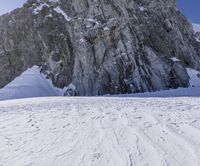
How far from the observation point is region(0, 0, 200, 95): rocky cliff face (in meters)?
36.4

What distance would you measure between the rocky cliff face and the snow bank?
148 centimetres

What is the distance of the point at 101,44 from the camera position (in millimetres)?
38812

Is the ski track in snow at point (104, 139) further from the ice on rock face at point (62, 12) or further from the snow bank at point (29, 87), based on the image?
the ice on rock face at point (62, 12)

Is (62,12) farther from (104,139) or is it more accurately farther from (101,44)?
(104,139)

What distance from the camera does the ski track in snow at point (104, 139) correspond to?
17.9 feet

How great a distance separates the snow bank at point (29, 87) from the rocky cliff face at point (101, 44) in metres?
1.48

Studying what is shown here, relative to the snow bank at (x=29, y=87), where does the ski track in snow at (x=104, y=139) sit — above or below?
below


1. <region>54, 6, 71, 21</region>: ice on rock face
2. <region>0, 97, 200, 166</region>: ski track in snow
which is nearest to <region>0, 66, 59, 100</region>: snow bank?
<region>54, 6, 71, 21</region>: ice on rock face

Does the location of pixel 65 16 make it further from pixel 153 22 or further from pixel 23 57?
pixel 153 22

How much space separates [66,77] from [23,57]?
10490mm

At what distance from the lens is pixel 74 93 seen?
3734 centimetres

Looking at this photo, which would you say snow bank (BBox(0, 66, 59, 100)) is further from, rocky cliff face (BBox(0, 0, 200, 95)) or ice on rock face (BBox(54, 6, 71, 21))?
ice on rock face (BBox(54, 6, 71, 21))

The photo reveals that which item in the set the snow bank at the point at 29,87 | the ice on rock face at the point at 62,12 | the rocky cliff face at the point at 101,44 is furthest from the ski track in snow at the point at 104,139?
the ice on rock face at the point at 62,12

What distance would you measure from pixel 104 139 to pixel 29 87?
109ft
